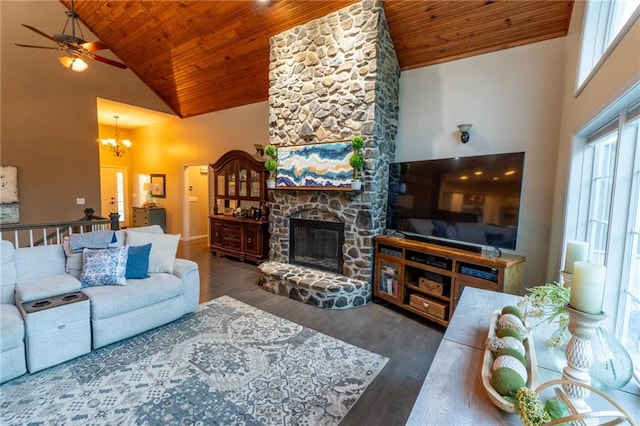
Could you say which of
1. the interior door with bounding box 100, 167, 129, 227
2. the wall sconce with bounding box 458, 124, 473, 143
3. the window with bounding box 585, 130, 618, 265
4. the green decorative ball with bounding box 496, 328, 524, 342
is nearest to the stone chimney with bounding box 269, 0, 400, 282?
the wall sconce with bounding box 458, 124, 473, 143

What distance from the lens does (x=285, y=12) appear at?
4.10 meters

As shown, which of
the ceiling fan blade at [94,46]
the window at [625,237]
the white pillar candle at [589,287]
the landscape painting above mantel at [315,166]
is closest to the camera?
the white pillar candle at [589,287]

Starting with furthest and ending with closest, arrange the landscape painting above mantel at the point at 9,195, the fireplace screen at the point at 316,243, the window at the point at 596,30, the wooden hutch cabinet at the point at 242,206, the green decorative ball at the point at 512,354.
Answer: the wooden hutch cabinet at the point at 242,206
the landscape painting above mantel at the point at 9,195
the fireplace screen at the point at 316,243
the window at the point at 596,30
the green decorative ball at the point at 512,354

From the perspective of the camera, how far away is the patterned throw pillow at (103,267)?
283 cm

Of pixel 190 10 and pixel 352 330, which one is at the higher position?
pixel 190 10

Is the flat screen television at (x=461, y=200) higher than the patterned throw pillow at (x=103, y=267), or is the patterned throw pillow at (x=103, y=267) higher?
the flat screen television at (x=461, y=200)

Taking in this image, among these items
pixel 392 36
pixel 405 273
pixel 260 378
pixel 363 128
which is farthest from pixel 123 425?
pixel 392 36

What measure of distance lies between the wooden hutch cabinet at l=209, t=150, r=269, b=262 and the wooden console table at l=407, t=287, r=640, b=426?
4.42 m

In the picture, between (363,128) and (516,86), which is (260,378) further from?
(516,86)

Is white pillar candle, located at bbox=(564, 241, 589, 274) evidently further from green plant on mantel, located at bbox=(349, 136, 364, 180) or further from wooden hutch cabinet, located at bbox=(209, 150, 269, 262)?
wooden hutch cabinet, located at bbox=(209, 150, 269, 262)

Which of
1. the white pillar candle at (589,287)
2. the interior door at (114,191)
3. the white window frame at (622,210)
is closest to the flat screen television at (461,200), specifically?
the white window frame at (622,210)

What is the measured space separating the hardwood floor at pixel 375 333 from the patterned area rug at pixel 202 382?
4.9 inches

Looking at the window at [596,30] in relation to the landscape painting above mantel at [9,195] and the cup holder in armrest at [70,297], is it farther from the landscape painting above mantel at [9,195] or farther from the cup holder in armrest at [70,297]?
the landscape painting above mantel at [9,195]

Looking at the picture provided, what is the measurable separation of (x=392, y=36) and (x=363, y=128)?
1.35 metres
